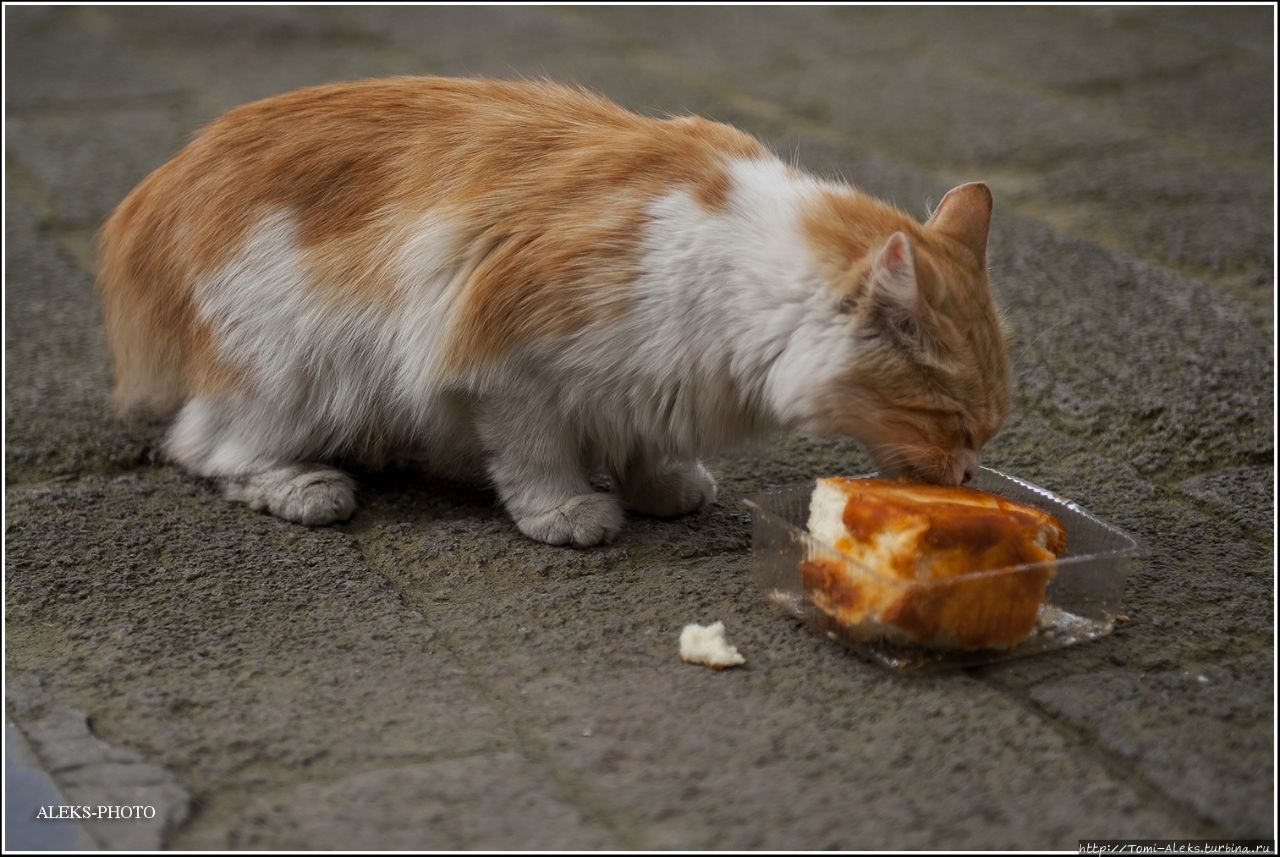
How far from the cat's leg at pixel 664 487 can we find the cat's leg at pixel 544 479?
0.40 feet

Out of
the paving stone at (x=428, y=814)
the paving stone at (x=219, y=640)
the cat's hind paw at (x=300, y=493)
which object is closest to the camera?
the paving stone at (x=428, y=814)

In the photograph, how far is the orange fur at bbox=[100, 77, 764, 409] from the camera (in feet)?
7.77

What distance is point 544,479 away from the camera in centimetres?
255

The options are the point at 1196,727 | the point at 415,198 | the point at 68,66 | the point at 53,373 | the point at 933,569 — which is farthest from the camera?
the point at 68,66

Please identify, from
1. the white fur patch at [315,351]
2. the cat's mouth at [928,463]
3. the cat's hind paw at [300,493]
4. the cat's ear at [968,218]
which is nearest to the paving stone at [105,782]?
the cat's hind paw at [300,493]

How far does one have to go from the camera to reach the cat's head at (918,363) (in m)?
2.13

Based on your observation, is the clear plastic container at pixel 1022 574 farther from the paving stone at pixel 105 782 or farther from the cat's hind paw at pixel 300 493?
the paving stone at pixel 105 782

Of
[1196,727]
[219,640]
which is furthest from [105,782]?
[1196,727]

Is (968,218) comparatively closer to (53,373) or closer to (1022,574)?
(1022,574)

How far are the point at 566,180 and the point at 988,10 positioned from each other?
4695 millimetres

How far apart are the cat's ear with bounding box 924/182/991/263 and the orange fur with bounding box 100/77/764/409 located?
0.36 m

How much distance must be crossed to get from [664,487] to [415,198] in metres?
0.73

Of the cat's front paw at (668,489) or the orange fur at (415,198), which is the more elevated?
the orange fur at (415,198)

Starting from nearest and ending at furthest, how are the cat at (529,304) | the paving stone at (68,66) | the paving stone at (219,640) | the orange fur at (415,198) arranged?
the paving stone at (219,640) < the cat at (529,304) < the orange fur at (415,198) < the paving stone at (68,66)
